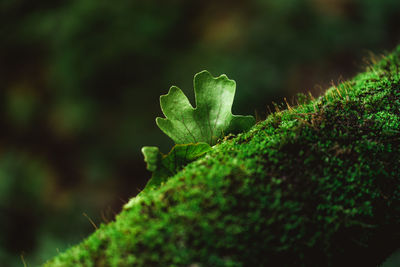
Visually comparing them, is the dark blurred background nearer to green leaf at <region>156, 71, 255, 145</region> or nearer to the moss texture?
Result: green leaf at <region>156, 71, 255, 145</region>

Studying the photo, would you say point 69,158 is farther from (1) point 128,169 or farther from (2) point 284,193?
(2) point 284,193

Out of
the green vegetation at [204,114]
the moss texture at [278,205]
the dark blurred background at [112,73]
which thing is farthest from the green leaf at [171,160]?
the dark blurred background at [112,73]

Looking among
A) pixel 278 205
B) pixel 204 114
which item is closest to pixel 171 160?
pixel 204 114

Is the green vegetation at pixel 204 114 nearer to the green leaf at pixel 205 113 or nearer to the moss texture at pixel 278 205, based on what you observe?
the green leaf at pixel 205 113

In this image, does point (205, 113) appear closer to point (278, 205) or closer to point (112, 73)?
point (278, 205)

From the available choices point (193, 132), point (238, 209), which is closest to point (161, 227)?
point (238, 209)
